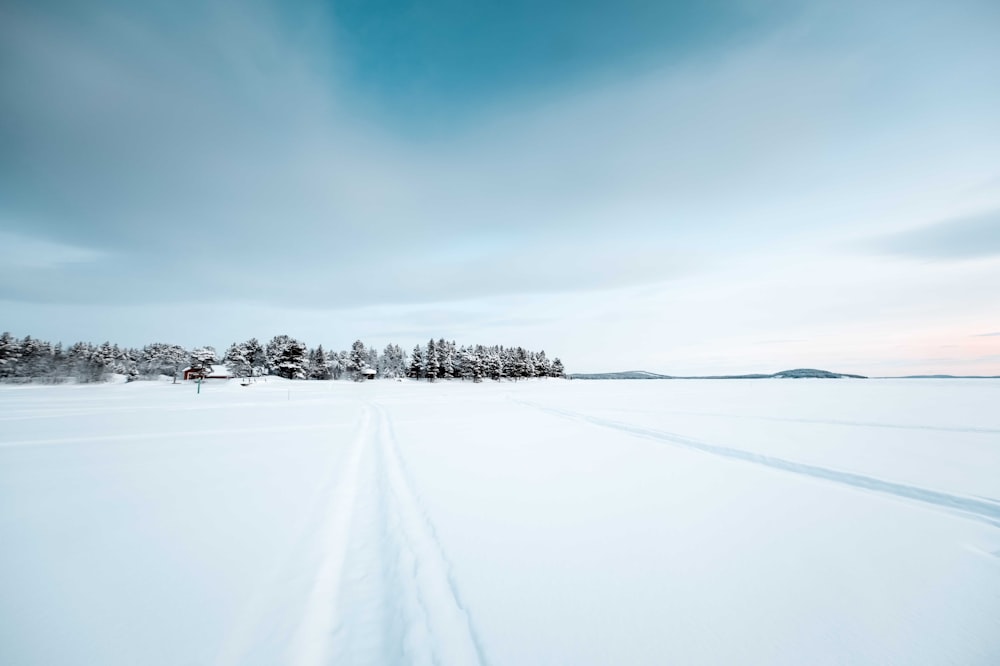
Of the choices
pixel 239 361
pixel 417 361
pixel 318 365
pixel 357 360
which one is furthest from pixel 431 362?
pixel 239 361

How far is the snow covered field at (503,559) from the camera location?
271 centimetres

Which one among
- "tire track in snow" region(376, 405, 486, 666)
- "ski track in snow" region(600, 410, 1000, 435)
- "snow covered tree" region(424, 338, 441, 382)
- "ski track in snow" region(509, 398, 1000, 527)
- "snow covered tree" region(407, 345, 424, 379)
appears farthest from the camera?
"snow covered tree" region(407, 345, 424, 379)

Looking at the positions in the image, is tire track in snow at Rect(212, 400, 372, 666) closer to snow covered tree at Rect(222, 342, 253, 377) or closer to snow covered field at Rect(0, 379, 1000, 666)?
snow covered field at Rect(0, 379, 1000, 666)

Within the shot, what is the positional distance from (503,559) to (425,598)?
0.98 meters

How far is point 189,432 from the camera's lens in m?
12.3

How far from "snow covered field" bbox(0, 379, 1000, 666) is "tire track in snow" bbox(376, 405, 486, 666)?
18mm

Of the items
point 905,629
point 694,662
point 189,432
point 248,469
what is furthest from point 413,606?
point 189,432

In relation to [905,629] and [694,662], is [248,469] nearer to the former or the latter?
[694,662]

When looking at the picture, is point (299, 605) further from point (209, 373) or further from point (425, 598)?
point (209, 373)

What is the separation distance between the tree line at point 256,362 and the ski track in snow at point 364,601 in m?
71.4

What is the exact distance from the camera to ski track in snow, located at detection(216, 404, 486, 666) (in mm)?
2629

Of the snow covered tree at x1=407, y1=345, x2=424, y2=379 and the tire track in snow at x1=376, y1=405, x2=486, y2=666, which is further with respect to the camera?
the snow covered tree at x1=407, y1=345, x2=424, y2=379

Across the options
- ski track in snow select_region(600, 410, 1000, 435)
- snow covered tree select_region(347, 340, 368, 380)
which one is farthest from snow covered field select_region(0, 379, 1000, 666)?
snow covered tree select_region(347, 340, 368, 380)

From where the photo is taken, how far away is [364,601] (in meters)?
3.27
